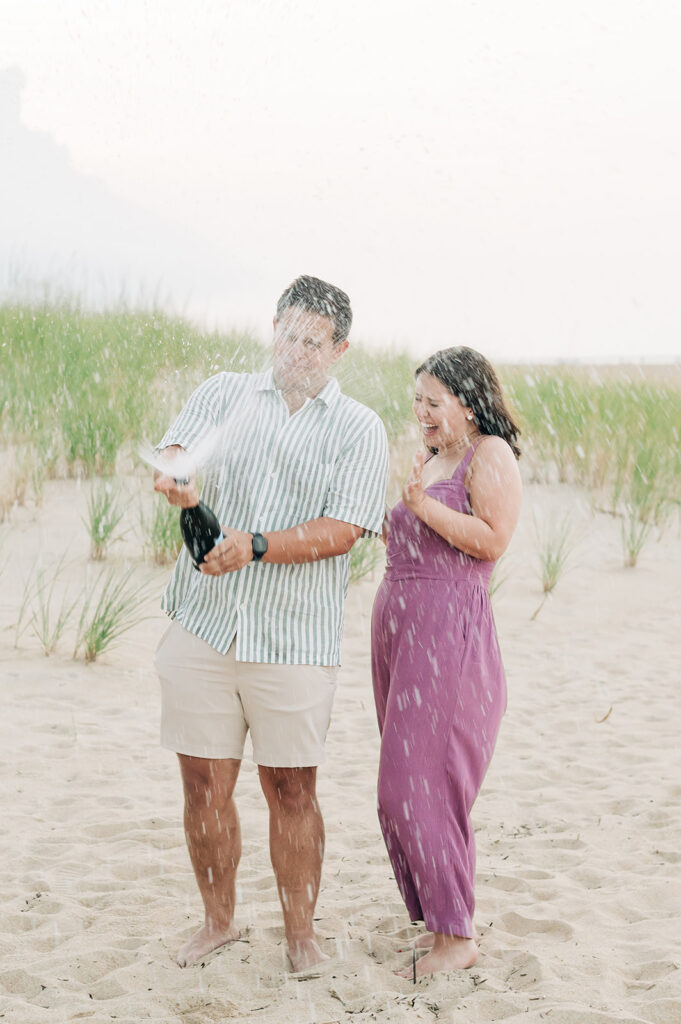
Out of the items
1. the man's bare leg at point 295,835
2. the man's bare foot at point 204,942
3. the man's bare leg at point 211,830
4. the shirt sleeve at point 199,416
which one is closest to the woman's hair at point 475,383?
the shirt sleeve at point 199,416

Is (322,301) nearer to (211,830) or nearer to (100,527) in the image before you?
(211,830)

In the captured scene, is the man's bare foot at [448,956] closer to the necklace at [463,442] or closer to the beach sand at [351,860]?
the beach sand at [351,860]

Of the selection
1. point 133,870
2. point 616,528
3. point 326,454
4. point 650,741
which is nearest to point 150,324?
point 616,528

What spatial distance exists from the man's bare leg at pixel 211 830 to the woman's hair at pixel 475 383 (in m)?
1.31

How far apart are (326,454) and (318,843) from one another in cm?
119

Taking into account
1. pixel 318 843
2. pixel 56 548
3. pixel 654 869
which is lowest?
pixel 56 548

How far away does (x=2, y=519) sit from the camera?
32.9 feet

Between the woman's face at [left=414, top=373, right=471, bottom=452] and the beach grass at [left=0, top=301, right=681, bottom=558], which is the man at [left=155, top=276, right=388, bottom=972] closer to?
the woman's face at [left=414, top=373, right=471, bottom=452]

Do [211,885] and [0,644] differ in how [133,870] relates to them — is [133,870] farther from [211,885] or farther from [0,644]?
[0,644]

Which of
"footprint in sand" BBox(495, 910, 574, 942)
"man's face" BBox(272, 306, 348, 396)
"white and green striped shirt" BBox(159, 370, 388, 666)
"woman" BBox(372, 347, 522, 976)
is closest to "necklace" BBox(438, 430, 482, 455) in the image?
"woman" BBox(372, 347, 522, 976)

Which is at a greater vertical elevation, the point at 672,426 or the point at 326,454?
the point at 326,454

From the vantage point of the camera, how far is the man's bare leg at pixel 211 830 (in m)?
3.25

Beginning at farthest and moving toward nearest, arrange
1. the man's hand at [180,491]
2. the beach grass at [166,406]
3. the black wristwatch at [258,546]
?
the beach grass at [166,406] → the black wristwatch at [258,546] → the man's hand at [180,491]

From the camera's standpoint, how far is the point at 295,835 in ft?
10.6
